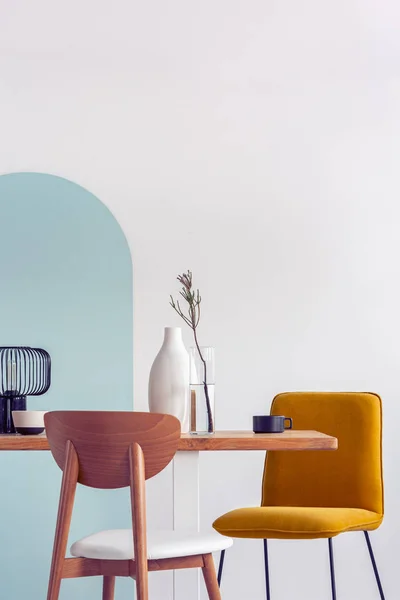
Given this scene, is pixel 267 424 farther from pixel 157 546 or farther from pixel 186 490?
pixel 157 546

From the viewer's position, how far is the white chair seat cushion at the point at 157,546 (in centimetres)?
215

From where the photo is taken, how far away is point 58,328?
3926 millimetres

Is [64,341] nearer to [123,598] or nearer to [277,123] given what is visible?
[123,598]

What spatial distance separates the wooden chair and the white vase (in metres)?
0.42

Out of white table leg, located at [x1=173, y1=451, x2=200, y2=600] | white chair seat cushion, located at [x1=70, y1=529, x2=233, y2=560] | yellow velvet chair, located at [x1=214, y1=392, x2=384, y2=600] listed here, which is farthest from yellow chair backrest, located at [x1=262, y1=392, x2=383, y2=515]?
white chair seat cushion, located at [x1=70, y1=529, x2=233, y2=560]

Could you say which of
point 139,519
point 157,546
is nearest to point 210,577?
point 157,546

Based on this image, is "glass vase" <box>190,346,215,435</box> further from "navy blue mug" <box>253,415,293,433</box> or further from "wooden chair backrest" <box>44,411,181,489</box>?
"wooden chair backrest" <box>44,411,181,489</box>

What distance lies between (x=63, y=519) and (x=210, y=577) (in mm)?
466

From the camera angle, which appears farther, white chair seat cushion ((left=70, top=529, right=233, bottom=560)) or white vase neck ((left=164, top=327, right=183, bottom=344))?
white vase neck ((left=164, top=327, right=183, bottom=344))

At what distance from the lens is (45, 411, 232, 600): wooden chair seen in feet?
6.95

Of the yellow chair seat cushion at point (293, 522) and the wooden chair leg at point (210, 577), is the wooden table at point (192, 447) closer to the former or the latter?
the wooden chair leg at point (210, 577)

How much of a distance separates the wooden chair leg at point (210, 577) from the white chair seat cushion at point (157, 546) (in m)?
0.05

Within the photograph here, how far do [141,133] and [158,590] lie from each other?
85.0 inches

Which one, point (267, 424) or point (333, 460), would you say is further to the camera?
point (333, 460)
